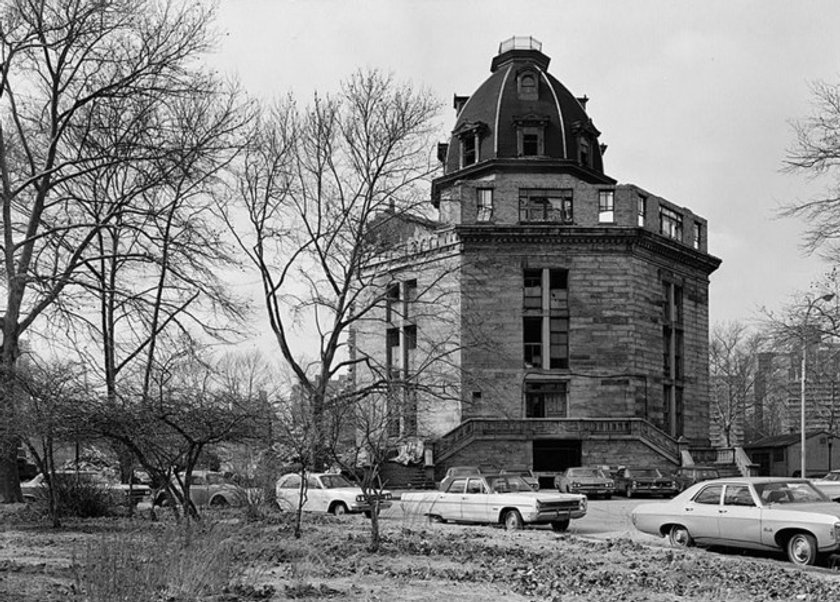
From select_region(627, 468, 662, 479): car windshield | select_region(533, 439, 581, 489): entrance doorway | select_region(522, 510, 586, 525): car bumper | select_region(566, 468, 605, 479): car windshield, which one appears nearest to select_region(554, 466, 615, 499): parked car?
select_region(566, 468, 605, 479): car windshield

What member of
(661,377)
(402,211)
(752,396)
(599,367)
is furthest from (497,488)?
(752,396)

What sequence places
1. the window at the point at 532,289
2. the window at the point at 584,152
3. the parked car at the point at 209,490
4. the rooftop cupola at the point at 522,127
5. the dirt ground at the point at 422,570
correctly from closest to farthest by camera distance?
the dirt ground at the point at 422,570 → the parked car at the point at 209,490 → the window at the point at 532,289 → the rooftop cupola at the point at 522,127 → the window at the point at 584,152

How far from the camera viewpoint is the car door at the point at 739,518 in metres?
16.2

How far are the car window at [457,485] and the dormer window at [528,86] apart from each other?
3939 cm

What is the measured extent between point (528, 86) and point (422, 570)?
164 feet

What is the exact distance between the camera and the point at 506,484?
2433 centimetres

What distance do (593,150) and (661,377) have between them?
15859 millimetres

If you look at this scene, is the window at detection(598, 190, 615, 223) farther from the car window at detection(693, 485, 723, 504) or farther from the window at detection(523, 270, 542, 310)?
the car window at detection(693, 485, 723, 504)

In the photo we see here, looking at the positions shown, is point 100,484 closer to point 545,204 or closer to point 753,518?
point 753,518

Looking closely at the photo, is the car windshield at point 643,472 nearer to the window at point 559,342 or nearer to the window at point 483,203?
the window at point 559,342

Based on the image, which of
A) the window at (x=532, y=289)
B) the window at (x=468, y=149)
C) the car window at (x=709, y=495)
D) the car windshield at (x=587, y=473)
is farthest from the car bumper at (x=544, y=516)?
the window at (x=468, y=149)

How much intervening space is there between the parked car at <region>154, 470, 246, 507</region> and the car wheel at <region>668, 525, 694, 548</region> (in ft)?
42.5

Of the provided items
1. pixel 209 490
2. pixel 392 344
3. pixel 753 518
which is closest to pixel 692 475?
pixel 392 344

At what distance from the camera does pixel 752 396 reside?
275 ft
